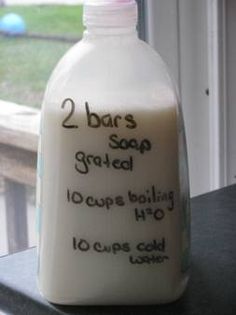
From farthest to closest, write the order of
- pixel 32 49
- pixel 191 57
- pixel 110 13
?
pixel 191 57 < pixel 32 49 < pixel 110 13

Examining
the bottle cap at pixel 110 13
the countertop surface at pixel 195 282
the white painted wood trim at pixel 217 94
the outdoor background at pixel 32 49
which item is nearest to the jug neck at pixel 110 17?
the bottle cap at pixel 110 13

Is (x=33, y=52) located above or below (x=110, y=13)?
below

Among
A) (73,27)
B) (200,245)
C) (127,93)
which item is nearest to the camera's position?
(127,93)

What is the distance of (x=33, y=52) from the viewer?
0.88 metres

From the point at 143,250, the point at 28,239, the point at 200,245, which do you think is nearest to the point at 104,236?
the point at 143,250

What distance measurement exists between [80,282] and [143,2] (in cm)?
55

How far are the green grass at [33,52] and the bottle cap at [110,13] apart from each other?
369 millimetres

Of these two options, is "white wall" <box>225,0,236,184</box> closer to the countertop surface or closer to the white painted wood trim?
the white painted wood trim

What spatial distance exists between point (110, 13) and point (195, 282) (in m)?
0.22

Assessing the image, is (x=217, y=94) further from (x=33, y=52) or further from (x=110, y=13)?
(x=110, y=13)

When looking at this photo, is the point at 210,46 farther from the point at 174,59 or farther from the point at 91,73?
the point at 91,73

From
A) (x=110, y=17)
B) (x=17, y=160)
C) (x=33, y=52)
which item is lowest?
(x=17, y=160)

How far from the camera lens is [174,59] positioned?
0.99m

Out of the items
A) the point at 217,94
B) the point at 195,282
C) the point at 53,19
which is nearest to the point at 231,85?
the point at 217,94
